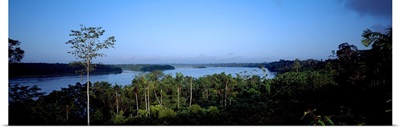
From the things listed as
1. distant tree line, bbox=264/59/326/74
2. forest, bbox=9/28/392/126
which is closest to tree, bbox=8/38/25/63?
forest, bbox=9/28/392/126

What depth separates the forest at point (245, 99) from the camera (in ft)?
9.72

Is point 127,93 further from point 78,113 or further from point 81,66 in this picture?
point 81,66

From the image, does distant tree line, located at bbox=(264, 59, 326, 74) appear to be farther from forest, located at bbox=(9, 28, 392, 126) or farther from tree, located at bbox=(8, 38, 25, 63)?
tree, located at bbox=(8, 38, 25, 63)

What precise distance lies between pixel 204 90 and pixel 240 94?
306 cm

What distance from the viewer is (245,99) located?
1667 centimetres

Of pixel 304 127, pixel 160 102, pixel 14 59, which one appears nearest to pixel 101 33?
pixel 14 59

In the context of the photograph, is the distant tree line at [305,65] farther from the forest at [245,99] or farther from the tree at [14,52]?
the tree at [14,52]

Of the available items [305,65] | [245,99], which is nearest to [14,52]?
[245,99]

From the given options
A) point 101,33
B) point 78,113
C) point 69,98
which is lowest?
point 78,113

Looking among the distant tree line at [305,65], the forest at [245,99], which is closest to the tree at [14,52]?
the forest at [245,99]

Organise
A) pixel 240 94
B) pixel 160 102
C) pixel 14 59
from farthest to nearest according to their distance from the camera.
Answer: pixel 240 94, pixel 160 102, pixel 14 59

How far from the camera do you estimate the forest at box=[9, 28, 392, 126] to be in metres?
2.96

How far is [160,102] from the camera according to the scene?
1556cm
